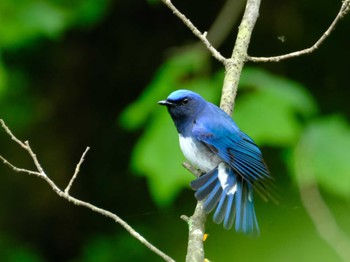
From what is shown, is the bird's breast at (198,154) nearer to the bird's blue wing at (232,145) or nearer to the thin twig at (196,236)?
the bird's blue wing at (232,145)

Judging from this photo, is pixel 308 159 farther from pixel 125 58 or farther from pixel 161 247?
pixel 125 58

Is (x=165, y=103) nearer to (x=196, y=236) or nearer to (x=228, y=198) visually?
→ (x=228, y=198)

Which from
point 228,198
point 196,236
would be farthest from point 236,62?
point 196,236

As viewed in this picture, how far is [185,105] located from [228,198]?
2.13ft

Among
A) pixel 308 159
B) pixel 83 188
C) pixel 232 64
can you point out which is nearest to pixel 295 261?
pixel 308 159

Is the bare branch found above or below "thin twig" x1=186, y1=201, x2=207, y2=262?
above

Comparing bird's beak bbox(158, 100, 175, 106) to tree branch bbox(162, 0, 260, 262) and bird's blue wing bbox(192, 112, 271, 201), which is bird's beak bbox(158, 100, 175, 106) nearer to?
bird's blue wing bbox(192, 112, 271, 201)

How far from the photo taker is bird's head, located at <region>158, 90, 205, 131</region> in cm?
412

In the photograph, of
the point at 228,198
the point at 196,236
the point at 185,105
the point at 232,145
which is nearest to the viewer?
the point at 196,236

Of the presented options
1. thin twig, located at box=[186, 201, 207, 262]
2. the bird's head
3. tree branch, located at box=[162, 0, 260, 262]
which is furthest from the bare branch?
thin twig, located at box=[186, 201, 207, 262]

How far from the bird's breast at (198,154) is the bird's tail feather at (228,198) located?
97 millimetres

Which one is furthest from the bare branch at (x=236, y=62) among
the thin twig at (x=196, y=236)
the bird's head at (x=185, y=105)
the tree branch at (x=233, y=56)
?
the thin twig at (x=196, y=236)

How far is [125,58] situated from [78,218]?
1372mm

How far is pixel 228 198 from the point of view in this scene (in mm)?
3750
